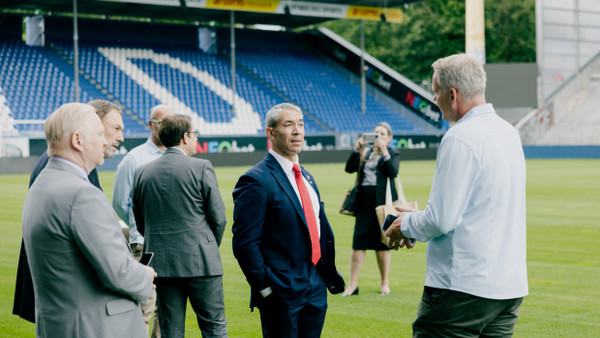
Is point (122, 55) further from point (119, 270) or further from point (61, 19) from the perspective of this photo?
point (119, 270)

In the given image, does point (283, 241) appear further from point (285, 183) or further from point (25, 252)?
point (25, 252)

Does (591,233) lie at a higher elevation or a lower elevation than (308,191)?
lower

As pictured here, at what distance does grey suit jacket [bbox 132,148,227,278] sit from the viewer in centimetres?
516

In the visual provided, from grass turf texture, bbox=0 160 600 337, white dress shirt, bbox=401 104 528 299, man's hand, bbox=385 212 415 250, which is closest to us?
white dress shirt, bbox=401 104 528 299

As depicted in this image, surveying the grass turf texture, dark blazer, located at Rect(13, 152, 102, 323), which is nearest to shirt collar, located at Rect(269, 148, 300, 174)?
dark blazer, located at Rect(13, 152, 102, 323)

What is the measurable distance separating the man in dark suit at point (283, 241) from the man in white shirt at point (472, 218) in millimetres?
841

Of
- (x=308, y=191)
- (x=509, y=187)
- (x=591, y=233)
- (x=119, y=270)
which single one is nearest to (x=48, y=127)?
(x=119, y=270)

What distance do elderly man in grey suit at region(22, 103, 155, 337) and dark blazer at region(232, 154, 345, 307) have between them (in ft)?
3.18

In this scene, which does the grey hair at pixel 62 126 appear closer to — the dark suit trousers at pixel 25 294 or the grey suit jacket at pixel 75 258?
the grey suit jacket at pixel 75 258

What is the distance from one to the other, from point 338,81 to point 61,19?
719 inches

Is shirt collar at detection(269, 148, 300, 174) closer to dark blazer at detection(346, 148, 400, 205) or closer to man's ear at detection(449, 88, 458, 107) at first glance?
man's ear at detection(449, 88, 458, 107)

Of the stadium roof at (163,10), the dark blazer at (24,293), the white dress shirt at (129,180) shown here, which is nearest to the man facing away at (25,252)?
the dark blazer at (24,293)

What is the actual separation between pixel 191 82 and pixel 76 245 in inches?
1726

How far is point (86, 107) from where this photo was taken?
3.44 meters
